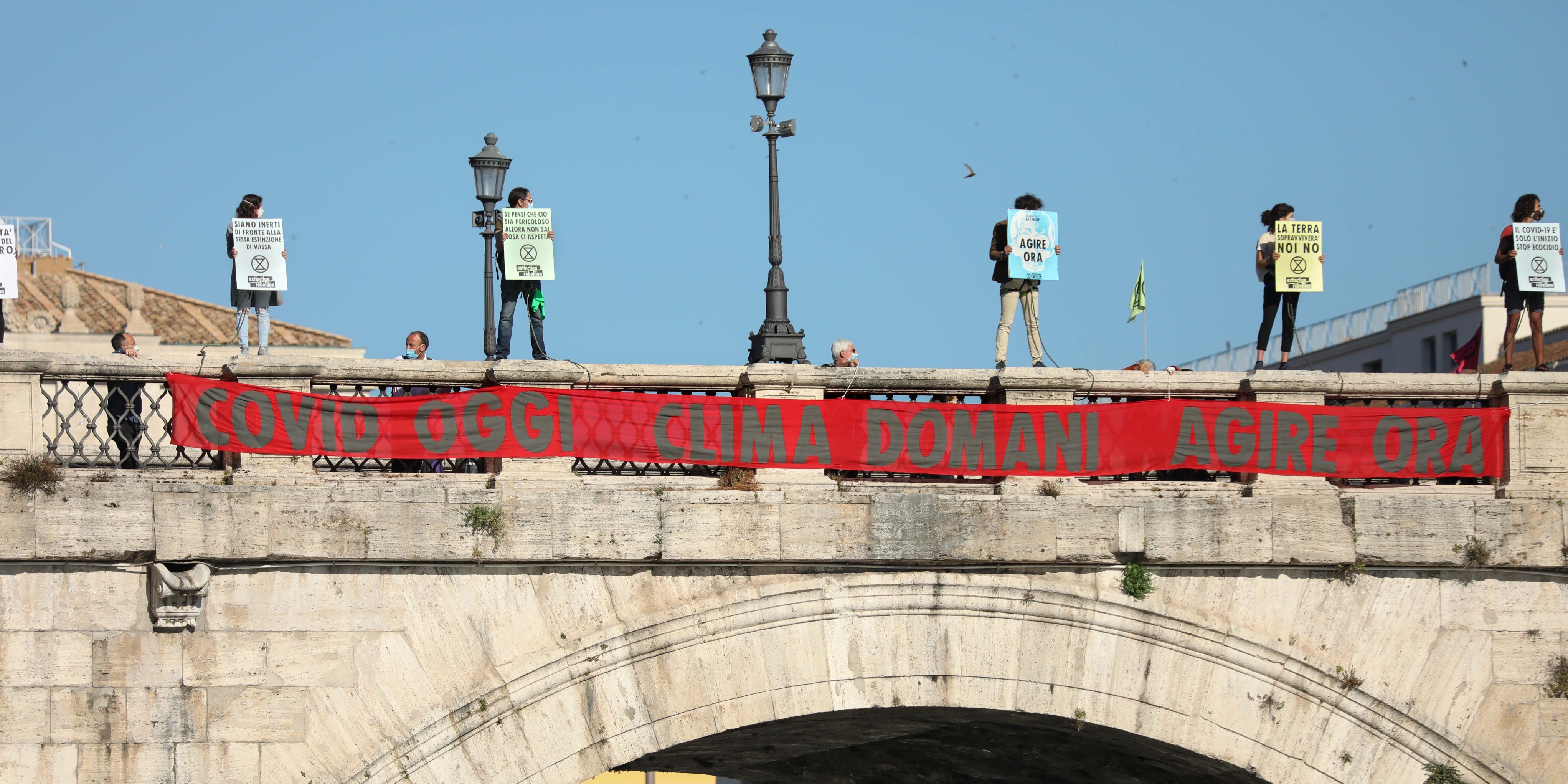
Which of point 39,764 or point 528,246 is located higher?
point 528,246

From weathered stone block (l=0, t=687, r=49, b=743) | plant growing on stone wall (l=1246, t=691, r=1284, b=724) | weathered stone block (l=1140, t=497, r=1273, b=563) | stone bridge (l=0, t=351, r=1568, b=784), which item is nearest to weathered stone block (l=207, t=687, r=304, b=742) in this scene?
stone bridge (l=0, t=351, r=1568, b=784)

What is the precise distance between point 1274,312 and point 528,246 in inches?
222

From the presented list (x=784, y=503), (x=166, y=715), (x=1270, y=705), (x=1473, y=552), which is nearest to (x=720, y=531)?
(x=784, y=503)

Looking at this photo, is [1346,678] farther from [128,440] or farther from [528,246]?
[128,440]

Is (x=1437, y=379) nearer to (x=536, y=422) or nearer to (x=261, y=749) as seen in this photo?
(x=536, y=422)

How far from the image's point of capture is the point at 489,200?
14.3 metres

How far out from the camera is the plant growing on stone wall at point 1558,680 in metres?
10.9

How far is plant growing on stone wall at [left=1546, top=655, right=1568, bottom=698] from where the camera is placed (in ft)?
35.7

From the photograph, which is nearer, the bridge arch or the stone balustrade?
the stone balustrade

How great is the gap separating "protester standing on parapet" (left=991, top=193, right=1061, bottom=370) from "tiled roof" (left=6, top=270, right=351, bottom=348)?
20.1 m

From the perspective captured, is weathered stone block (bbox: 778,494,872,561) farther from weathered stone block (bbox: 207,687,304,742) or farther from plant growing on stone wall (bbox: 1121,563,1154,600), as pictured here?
weathered stone block (bbox: 207,687,304,742)

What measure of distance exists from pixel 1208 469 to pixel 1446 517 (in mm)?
1611

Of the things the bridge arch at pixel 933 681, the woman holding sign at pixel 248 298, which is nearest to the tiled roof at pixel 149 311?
the woman holding sign at pixel 248 298

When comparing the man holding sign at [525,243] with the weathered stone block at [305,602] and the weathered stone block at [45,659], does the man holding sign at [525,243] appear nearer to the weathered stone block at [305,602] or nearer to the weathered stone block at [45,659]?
the weathered stone block at [305,602]
